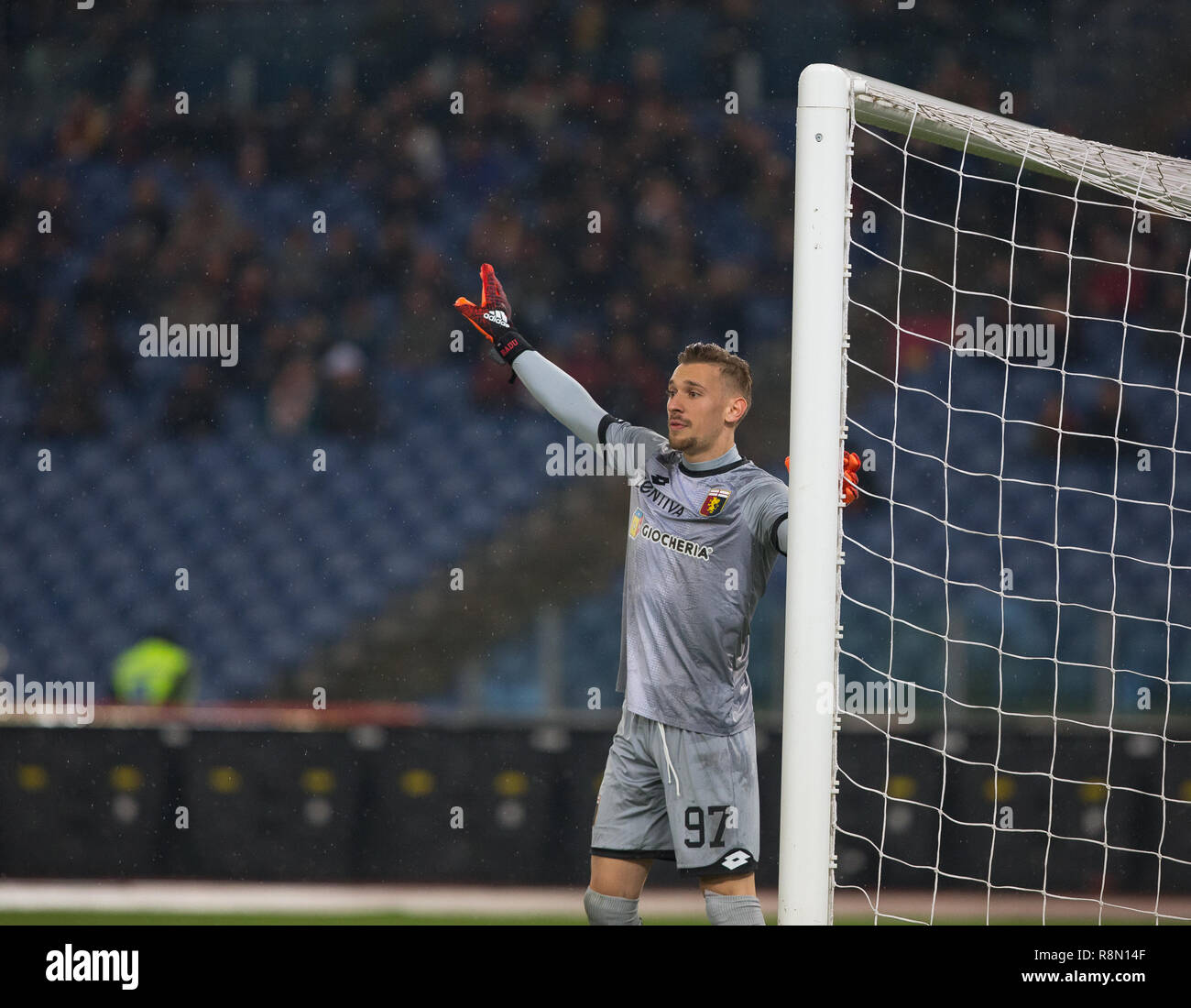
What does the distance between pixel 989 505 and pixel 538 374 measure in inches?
166

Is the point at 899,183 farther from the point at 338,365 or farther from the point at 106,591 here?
the point at 106,591

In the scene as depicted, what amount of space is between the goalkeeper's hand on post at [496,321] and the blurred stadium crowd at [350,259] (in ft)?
10.5

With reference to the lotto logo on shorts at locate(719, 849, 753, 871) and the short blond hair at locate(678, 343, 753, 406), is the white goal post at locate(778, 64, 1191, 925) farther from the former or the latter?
the short blond hair at locate(678, 343, 753, 406)

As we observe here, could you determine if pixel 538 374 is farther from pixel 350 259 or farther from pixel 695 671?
pixel 350 259

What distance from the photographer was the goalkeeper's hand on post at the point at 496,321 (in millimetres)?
3928

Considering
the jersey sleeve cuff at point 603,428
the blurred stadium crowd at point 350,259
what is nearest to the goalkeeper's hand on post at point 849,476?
the jersey sleeve cuff at point 603,428

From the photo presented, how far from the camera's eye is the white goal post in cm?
320

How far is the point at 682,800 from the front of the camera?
3445 mm

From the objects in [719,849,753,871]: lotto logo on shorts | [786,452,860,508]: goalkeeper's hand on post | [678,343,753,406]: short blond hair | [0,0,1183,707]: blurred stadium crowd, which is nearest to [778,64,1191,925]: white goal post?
[786,452,860,508]: goalkeeper's hand on post

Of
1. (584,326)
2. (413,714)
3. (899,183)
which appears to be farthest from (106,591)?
(899,183)

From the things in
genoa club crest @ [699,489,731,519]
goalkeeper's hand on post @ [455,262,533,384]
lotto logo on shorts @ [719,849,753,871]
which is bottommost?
lotto logo on shorts @ [719,849,753,871]

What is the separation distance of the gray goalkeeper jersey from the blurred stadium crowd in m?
3.34

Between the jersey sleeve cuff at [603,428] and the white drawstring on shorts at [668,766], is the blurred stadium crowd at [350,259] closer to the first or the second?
the jersey sleeve cuff at [603,428]

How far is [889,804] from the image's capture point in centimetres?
602
